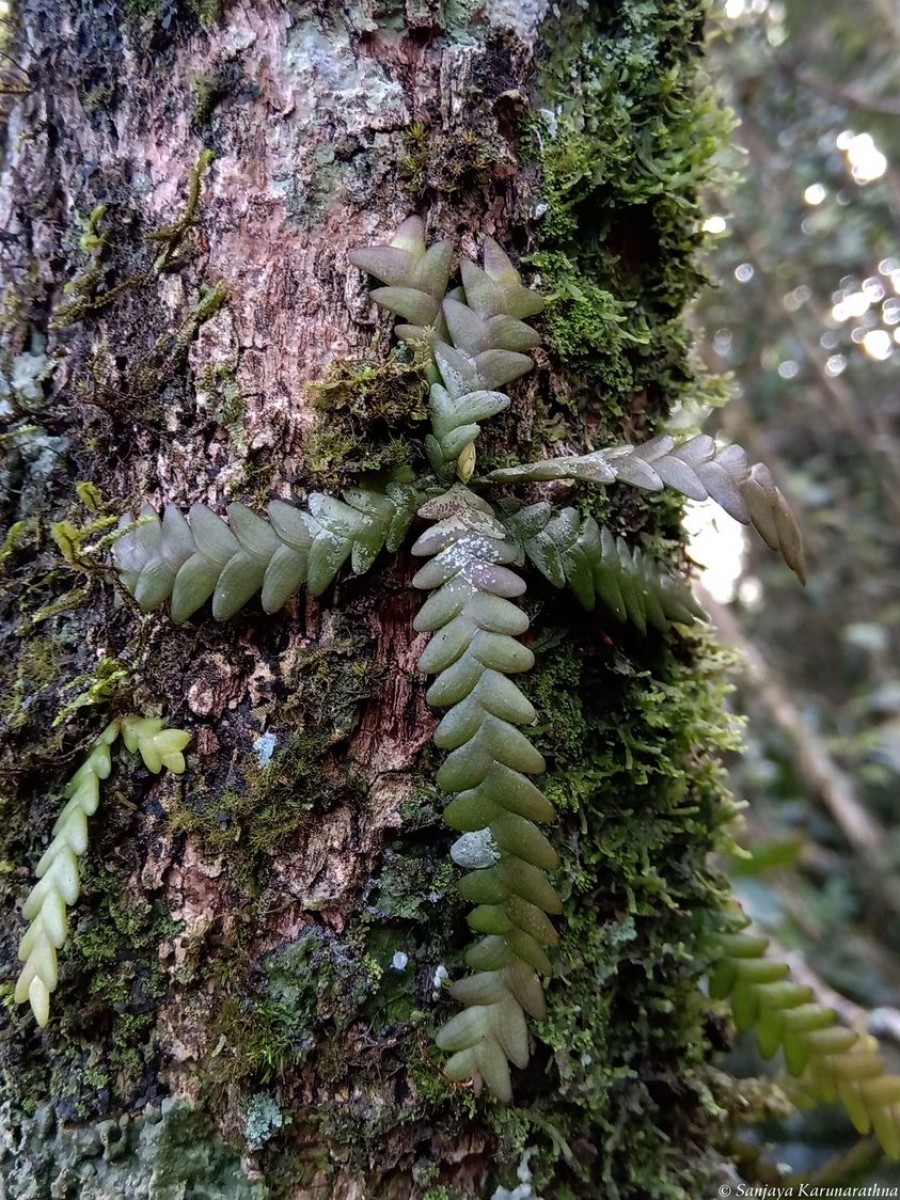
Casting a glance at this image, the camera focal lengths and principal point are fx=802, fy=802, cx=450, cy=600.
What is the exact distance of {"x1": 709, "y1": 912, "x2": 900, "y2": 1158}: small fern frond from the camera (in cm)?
126

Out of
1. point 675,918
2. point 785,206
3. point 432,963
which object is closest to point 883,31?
point 785,206

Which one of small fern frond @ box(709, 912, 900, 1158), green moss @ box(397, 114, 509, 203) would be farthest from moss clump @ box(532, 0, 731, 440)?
small fern frond @ box(709, 912, 900, 1158)

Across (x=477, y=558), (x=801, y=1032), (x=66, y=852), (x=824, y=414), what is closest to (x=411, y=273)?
(x=477, y=558)

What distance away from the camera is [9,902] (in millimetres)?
1035

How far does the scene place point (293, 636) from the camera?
1.01 m

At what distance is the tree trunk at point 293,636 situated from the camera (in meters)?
0.97

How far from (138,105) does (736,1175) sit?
6.11 feet

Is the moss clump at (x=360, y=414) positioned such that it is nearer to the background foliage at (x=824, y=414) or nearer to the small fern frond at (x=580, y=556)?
the small fern frond at (x=580, y=556)

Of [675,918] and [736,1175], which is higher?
[675,918]

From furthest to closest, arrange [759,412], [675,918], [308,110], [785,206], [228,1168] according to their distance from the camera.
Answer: [759,412], [785,206], [675,918], [308,110], [228,1168]

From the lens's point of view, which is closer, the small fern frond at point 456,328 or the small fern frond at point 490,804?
the small fern frond at point 490,804

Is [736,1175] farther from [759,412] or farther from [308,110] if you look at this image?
[759,412]

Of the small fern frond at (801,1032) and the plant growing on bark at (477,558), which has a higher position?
the plant growing on bark at (477,558)

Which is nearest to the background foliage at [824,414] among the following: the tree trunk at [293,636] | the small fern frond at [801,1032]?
the small fern frond at [801,1032]
